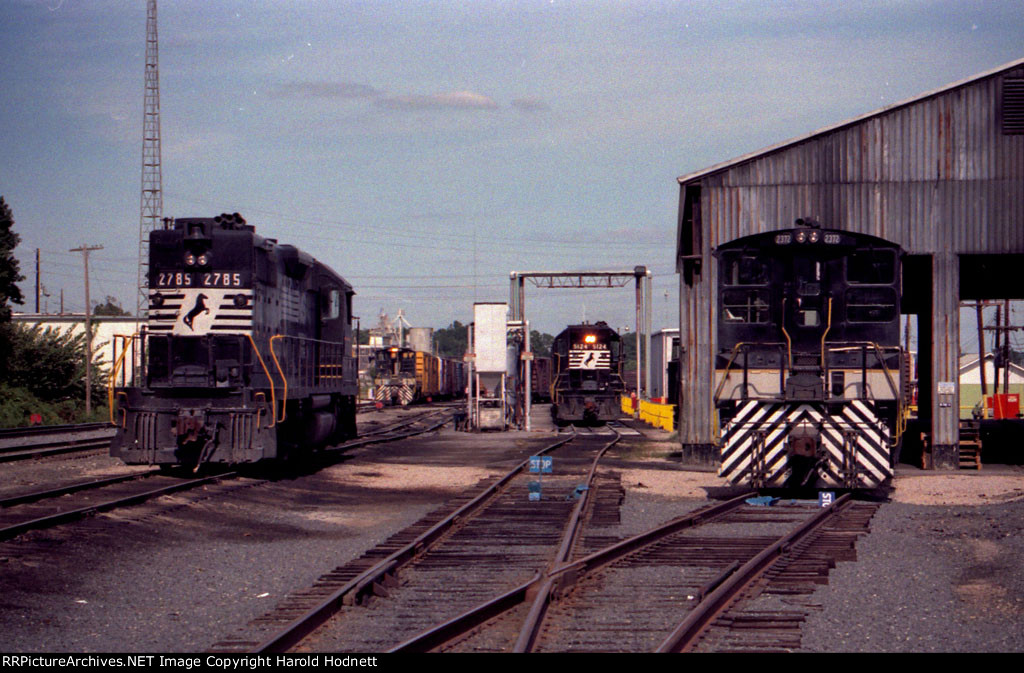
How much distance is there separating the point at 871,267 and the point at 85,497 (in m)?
10.9

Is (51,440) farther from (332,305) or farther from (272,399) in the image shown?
(272,399)

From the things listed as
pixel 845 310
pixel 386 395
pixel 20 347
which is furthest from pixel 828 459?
pixel 386 395

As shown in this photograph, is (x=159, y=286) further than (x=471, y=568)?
Yes

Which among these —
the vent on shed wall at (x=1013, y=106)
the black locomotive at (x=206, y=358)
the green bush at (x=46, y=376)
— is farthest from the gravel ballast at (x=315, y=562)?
the green bush at (x=46, y=376)

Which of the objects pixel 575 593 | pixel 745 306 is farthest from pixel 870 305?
pixel 575 593

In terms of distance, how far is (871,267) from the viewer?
14195mm

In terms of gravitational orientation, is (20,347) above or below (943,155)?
below

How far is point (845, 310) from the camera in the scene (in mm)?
14023

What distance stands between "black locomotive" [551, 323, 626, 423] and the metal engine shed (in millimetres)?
14542

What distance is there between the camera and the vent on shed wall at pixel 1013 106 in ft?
62.0

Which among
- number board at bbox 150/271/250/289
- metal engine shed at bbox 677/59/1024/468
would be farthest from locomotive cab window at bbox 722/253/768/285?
number board at bbox 150/271/250/289
